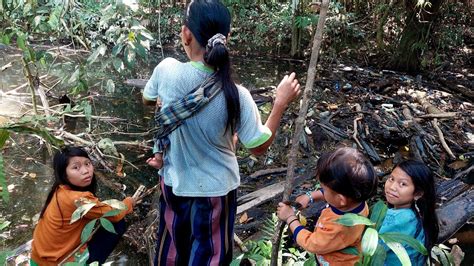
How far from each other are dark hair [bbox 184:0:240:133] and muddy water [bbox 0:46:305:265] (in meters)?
1.98

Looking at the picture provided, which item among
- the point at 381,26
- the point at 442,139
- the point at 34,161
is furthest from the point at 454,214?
the point at 381,26

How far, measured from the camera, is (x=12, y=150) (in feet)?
15.0

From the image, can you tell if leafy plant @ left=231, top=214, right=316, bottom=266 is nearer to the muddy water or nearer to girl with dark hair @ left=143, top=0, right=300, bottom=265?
girl with dark hair @ left=143, top=0, right=300, bottom=265

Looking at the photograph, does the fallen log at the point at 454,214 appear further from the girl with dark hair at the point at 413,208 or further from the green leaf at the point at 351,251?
the green leaf at the point at 351,251

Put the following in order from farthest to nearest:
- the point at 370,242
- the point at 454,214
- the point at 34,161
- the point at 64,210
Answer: the point at 34,161
the point at 454,214
the point at 64,210
the point at 370,242

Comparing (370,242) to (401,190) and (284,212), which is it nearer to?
(284,212)

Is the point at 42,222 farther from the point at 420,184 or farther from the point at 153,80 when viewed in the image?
the point at 420,184

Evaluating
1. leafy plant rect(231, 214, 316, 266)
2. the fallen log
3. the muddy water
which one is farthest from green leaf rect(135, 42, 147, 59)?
the fallen log

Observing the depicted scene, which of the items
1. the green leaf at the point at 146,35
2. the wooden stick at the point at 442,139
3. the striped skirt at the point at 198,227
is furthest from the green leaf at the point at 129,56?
the wooden stick at the point at 442,139

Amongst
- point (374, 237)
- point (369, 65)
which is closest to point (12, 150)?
point (374, 237)

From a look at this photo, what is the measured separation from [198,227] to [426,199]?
1.11 meters

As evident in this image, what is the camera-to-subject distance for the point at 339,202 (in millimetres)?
1889

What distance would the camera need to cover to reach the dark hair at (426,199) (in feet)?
7.13

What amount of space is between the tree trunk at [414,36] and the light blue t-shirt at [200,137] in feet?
22.4
